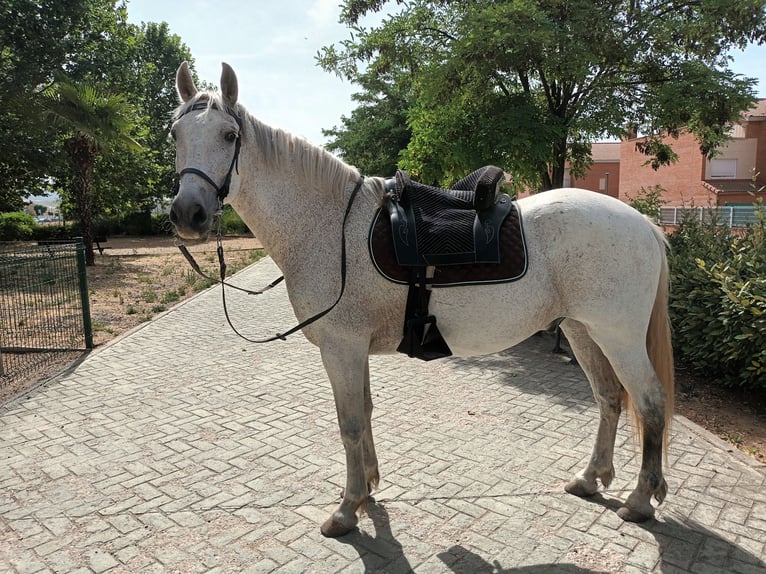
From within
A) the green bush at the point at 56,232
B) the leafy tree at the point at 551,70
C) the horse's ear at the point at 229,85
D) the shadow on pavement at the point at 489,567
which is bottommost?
the shadow on pavement at the point at 489,567

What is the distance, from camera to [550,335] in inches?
315

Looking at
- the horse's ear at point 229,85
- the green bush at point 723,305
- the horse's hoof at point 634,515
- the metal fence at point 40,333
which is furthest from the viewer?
the metal fence at point 40,333

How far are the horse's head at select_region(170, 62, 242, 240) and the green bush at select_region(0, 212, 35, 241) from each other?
1248 inches

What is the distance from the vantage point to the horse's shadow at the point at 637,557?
2.61 meters

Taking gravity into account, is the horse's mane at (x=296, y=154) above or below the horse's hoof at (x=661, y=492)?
above

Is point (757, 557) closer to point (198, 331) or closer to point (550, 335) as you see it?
point (550, 335)

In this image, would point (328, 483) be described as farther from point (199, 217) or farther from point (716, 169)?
point (716, 169)

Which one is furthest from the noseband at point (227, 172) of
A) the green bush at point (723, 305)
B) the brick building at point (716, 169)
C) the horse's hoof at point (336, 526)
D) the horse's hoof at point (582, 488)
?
the brick building at point (716, 169)

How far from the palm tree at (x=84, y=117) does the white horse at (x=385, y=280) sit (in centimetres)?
1360

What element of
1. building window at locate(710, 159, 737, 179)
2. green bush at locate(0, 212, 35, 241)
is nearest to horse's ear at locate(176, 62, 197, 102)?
green bush at locate(0, 212, 35, 241)

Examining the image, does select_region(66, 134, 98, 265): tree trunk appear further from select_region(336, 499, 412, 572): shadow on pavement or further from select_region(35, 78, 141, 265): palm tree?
select_region(336, 499, 412, 572): shadow on pavement

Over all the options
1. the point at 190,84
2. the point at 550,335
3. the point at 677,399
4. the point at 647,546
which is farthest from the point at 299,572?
the point at 550,335

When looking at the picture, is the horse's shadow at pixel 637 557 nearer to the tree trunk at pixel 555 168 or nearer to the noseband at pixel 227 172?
the noseband at pixel 227 172

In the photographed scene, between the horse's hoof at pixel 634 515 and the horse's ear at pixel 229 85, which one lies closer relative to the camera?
the horse's ear at pixel 229 85
